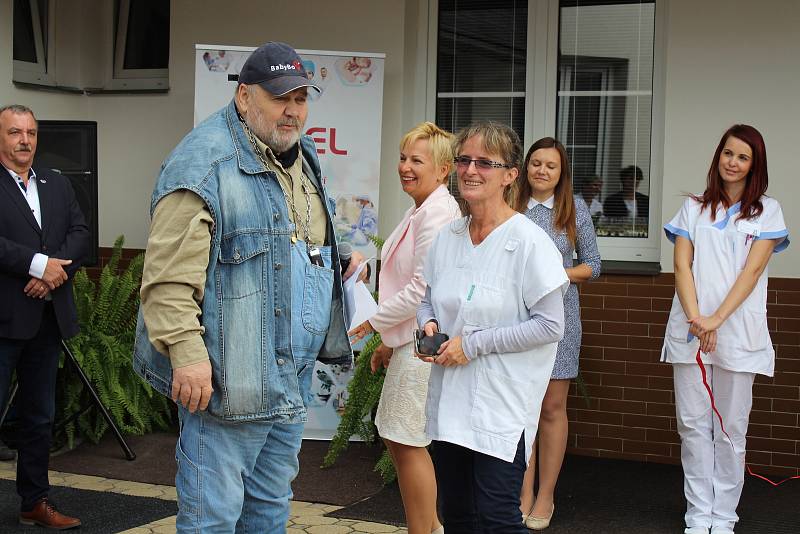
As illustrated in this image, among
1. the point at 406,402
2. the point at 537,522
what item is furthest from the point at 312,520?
the point at 406,402

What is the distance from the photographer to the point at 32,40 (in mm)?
7738

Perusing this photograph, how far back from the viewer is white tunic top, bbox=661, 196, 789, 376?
16.7ft

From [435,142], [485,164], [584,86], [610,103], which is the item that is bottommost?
[485,164]

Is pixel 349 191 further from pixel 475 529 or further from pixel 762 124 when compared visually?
pixel 475 529

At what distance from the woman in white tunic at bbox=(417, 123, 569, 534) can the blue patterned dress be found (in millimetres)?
1762

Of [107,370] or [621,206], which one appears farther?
[621,206]

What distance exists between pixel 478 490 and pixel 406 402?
92 centimetres

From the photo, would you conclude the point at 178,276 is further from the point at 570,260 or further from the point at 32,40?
the point at 32,40

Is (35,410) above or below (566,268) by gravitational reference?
below

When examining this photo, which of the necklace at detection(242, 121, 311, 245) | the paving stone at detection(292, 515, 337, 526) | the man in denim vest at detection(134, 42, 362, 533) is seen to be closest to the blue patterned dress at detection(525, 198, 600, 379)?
the paving stone at detection(292, 515, 337, 526)

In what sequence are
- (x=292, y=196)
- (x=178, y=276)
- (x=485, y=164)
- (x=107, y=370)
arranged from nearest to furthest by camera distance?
(x=178, y=276), (x=292, y=196), (x=485, y=164), (x=107, y=370)

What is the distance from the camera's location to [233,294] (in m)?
3.20

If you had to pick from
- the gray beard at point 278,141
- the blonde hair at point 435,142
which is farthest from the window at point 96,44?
the gray beard at point 278,141

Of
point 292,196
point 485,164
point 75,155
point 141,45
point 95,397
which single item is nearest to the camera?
point 292,196
